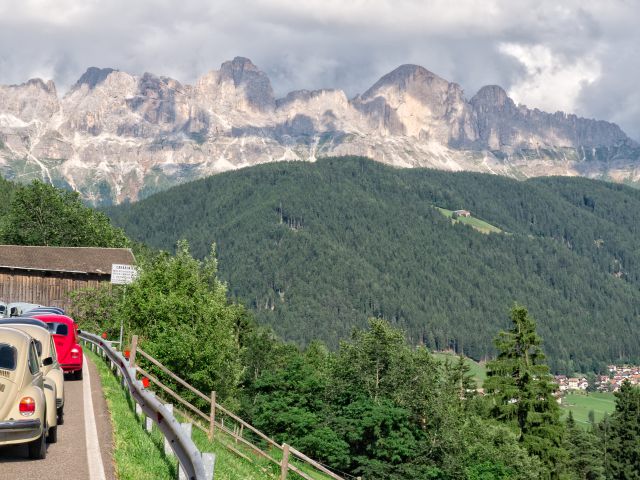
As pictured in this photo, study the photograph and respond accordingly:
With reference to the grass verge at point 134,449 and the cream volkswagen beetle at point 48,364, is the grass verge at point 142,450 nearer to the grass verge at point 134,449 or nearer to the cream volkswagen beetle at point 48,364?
the grass verge at point 134,449

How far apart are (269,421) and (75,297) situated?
24.7 meters

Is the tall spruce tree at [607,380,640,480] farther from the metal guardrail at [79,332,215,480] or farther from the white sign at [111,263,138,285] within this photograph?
the metal guardrail at [79,332,215,480]

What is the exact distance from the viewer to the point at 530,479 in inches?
2133

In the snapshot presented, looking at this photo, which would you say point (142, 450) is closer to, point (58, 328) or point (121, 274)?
point (58, 328)

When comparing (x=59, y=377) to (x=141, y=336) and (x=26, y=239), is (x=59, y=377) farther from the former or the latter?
(x=26, y=239)

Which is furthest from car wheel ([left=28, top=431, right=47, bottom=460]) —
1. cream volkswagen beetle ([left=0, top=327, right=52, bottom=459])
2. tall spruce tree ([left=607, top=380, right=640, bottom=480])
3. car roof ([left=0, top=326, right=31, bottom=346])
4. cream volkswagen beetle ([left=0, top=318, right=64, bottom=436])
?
tall spruce tree ([left=607, top=380, right=640, bottom=480])

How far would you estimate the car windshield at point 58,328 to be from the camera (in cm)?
2338

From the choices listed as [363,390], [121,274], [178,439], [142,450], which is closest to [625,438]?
[363,390]

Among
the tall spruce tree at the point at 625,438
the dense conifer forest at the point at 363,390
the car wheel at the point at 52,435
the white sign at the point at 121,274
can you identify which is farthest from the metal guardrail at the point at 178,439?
the tall spruce tree at the point at 625,438

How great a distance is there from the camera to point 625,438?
313 feet

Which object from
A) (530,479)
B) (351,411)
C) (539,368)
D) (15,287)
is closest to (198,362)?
(351,411)

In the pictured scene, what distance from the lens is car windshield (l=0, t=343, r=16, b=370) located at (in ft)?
39.1

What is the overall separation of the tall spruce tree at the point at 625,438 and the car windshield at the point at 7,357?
92.8 m

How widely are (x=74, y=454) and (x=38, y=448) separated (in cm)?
95
